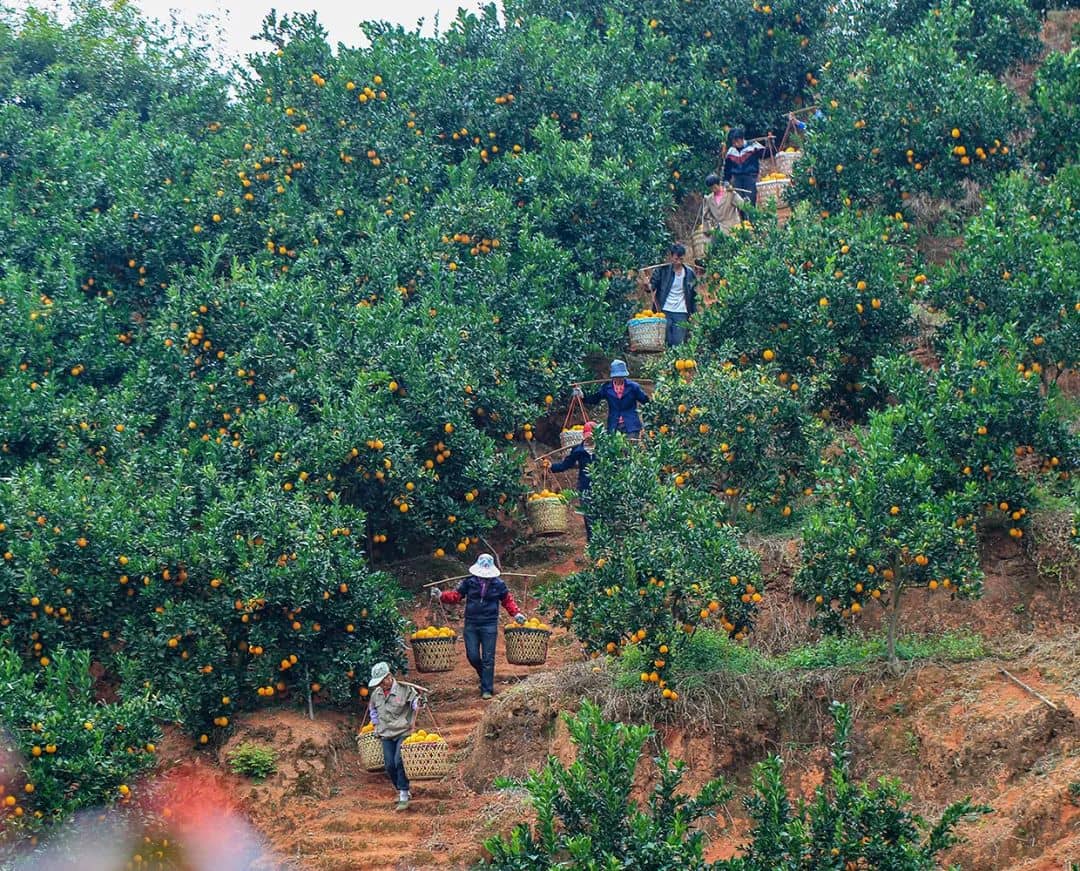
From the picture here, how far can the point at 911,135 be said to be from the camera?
63.4 ft

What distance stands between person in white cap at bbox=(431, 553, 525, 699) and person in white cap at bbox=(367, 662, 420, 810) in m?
1.00

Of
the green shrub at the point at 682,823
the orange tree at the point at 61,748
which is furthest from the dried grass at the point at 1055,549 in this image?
the orange tree at the point at 61,748

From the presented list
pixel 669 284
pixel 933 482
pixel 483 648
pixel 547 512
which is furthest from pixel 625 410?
pixel 933 482

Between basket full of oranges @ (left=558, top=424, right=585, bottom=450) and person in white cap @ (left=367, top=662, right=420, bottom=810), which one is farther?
basket full of oranges @ (left=558, top=424, right=585, bottom=450)

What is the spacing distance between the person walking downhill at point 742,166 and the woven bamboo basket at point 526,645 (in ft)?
28.1

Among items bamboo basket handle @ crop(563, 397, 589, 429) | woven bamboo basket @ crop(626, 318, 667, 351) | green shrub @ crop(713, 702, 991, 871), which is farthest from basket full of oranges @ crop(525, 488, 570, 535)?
green shrub @ crop(713, 702, 991, 871)

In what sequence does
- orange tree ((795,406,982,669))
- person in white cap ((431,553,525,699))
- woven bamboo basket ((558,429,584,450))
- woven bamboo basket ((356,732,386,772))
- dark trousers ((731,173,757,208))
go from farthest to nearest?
dark trousers ((731,173,757,208)) < woven bamboo basket ((558,429,584,450)) < person in white cap ((431,553,525,699)) < woven bamboo basket ((356,732,386,772)) < orange tree ((795,406,982,669))

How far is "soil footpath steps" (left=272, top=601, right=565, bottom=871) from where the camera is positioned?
13047 millimetres

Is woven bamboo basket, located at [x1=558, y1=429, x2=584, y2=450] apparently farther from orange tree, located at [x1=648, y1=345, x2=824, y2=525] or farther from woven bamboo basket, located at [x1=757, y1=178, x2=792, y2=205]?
woven bamboo basket, located at [x1=757, y1=178, x2=792, y2=205]

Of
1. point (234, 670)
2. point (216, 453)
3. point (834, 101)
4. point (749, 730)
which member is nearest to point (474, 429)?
point (216, 453)

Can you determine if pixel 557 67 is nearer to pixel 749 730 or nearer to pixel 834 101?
pixel 834 101

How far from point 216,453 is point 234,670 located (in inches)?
111

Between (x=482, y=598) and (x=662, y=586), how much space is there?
6.43ft

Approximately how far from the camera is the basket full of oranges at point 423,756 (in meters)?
13.4
